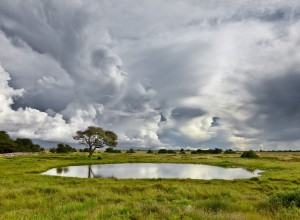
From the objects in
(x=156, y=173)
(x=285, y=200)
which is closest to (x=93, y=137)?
(x=156, y=173)

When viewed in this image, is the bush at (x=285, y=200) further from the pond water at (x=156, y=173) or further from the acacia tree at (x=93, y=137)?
the acacia tree at (x=93, y=137)

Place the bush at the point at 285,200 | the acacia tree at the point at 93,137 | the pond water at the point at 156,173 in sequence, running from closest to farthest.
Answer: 1. the bush at the point at 285,200
2. the pond water at the point at 156,173
3. the acacia tree at the point at 93,137

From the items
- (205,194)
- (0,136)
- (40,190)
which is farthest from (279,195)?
(0,136)

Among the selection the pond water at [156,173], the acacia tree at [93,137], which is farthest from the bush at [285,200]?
the acacia tree at [93,137]

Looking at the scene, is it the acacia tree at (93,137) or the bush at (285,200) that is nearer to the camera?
the bush at (285,200)

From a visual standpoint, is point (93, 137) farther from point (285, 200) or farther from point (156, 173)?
point (285, 200)

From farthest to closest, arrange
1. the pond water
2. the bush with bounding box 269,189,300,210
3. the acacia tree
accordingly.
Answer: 1. the acacia tree
2. the pond water
3. the bush with bounding box 269,189,300,210

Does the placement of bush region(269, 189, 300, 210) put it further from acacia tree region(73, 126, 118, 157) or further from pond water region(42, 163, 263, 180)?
acacia tree region(73, 126, 118, 157)

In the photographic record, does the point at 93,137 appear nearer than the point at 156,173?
No

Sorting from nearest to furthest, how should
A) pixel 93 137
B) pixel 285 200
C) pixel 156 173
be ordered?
1. pixel 285 200
2. pixel 156 173
3. pixel 93 137

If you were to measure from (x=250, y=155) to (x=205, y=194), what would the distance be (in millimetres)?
93338

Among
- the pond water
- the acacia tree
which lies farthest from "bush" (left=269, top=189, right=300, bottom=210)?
the acacia tree

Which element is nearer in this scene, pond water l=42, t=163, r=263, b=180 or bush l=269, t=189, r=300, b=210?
bush l=269, t=189, r=300, b=210

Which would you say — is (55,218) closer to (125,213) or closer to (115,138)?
(125,213)
